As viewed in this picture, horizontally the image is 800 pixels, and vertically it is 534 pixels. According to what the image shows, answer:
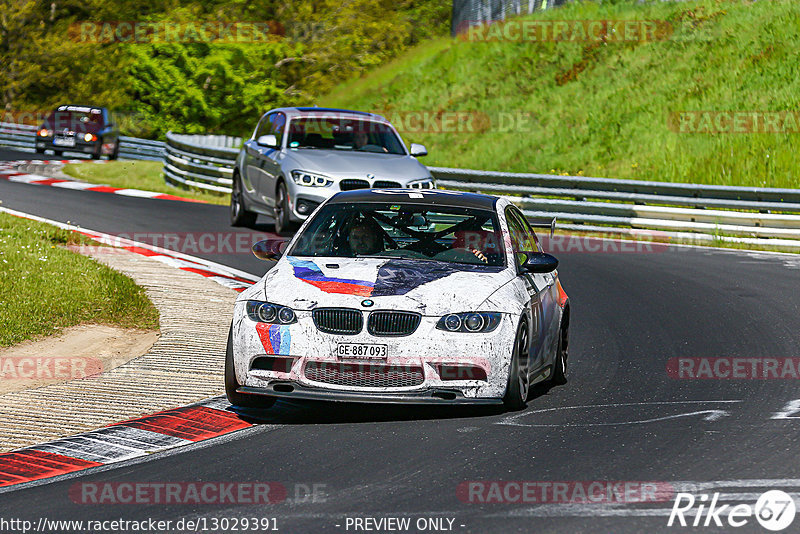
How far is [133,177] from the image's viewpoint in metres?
32.2

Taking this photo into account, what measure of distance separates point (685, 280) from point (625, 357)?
216 inches

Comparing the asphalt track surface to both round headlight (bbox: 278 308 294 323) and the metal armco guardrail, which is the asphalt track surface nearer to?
round headlight (bbox: 278 308 294 323)

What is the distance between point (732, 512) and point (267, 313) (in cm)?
337

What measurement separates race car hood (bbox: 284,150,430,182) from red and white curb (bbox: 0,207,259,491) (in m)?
8.83

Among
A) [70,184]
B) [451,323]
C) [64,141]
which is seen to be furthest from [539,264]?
[64,141]

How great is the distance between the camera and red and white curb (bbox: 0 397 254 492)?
701 cm

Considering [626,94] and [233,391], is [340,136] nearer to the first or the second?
[233,391]

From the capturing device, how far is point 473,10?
45.0m

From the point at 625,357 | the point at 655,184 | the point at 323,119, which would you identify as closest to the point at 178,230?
the point at 323,119

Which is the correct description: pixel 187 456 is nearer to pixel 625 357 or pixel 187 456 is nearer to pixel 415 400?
pixel 415 400

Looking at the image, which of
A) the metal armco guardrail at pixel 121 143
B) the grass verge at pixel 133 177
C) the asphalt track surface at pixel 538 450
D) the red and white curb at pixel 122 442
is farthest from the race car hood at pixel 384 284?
the metal armco guardrail at pixel 121 143

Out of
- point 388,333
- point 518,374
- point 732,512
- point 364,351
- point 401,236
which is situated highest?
point 401,236

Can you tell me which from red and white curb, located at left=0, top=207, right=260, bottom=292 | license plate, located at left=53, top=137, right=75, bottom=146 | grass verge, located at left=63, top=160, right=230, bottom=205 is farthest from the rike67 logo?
license plate, located at left=53, top=137, right=75, bottom=146

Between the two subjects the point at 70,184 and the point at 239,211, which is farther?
the point at 70,184
